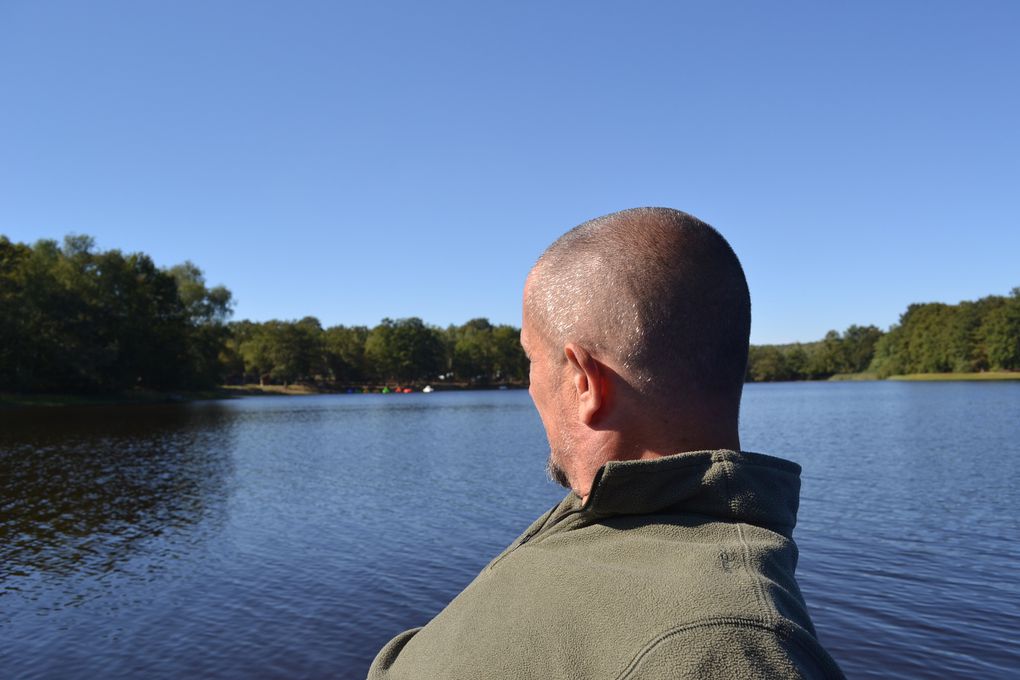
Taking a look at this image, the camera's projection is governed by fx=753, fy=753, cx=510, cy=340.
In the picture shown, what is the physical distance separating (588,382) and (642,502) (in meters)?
0.29

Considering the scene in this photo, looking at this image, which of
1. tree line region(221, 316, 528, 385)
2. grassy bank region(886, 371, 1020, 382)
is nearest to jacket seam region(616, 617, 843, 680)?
tree line region(221, 316, 528, 385)

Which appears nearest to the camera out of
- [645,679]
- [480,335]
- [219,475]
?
[645,679]

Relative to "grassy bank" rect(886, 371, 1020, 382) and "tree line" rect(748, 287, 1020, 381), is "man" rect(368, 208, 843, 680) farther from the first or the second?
"tree line" rect(748, 287, 1020, 381)

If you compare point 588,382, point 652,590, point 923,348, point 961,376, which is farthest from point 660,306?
point 923,348

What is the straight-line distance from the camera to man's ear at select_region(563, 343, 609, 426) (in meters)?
1.59

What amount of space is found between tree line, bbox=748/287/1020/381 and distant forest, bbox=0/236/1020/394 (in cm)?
25

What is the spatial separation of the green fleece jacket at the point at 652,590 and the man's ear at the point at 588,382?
178 millimetres

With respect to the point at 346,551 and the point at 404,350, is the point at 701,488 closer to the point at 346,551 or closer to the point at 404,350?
the point at 346,551

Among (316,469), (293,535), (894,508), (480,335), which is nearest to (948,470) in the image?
(894,508)

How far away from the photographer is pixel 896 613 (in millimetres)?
11852

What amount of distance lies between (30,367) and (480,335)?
111m

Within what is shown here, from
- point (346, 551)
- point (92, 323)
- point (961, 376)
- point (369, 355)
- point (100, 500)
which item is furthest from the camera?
point (369, 355)

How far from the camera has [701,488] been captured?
1418mm

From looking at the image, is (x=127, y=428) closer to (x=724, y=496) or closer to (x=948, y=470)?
(x=948, y=470)
